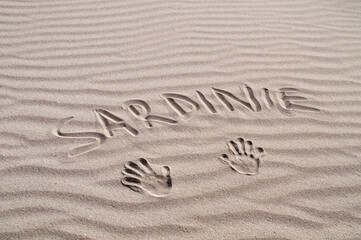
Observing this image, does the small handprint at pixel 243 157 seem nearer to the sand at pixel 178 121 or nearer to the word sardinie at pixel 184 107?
the sand at pixel 178 121

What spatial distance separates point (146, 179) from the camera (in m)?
2.07

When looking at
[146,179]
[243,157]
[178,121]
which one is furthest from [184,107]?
[146,179]

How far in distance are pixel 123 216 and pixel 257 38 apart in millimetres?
2173

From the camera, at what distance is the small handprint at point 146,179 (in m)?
2.01

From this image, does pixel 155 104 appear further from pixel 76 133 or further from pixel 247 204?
pixel 247 204

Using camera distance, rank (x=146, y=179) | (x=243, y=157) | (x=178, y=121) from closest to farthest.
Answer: (x=146, y=179) → (x=243, y=157) → (x=178, y=121)

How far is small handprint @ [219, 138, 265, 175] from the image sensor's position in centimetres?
215

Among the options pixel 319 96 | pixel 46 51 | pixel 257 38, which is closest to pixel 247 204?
pixel 319 96

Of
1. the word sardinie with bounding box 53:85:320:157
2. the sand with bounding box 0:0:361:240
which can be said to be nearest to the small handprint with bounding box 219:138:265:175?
the sand with bounding box 0:0:361:240

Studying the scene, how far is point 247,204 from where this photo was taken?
195 centimetres

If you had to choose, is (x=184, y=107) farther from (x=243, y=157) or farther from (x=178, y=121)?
(x=243, y=157)

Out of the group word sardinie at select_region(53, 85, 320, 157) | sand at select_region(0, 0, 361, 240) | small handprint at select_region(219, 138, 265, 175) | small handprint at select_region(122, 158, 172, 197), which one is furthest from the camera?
word sardinie at select_region(53, 85, 320, 157)

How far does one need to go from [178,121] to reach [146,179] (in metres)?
0.54

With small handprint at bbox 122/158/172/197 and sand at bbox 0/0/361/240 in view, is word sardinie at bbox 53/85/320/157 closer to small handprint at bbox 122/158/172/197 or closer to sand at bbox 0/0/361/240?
sand at bbox 0/0/361/240
